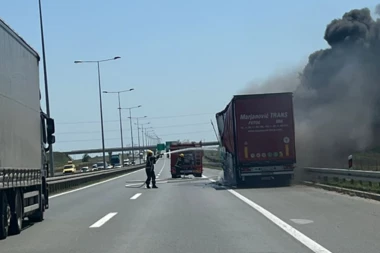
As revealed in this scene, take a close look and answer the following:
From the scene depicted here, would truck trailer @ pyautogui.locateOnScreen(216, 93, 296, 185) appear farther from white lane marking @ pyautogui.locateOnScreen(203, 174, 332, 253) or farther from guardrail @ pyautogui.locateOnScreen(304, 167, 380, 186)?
white lane marking @ pyautogui.locateOnScreen(203, 174, 332, 253)

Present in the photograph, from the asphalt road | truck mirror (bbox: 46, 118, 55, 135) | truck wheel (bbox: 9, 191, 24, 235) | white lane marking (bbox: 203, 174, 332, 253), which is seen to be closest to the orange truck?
the asphalt road

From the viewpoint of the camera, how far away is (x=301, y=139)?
142 ft

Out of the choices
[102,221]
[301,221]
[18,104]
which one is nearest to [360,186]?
[301,221]

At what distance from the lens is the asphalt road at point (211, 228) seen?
11227 millimetres

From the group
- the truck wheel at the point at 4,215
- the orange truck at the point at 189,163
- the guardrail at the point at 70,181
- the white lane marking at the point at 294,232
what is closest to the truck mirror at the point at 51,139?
the truck wheel at the point at 4,215

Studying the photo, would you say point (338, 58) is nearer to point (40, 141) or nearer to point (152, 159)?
point (152, 159)

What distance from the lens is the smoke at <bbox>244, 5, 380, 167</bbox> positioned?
51.2 m

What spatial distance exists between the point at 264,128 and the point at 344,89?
30.1 meters

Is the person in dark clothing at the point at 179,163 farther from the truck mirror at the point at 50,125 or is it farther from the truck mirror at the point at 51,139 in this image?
the truck mirror at the point at 50,125

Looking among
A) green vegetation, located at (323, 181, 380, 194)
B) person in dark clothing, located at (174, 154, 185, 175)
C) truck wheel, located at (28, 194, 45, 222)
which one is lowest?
green vegetation, located at (323, 181, 380, 194)

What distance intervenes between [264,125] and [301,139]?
15.1 m

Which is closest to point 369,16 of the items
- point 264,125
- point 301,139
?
point 301,139

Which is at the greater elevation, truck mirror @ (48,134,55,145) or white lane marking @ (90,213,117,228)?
truck mirror @ (48,134,55,145)

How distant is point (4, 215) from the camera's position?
12539 mm
